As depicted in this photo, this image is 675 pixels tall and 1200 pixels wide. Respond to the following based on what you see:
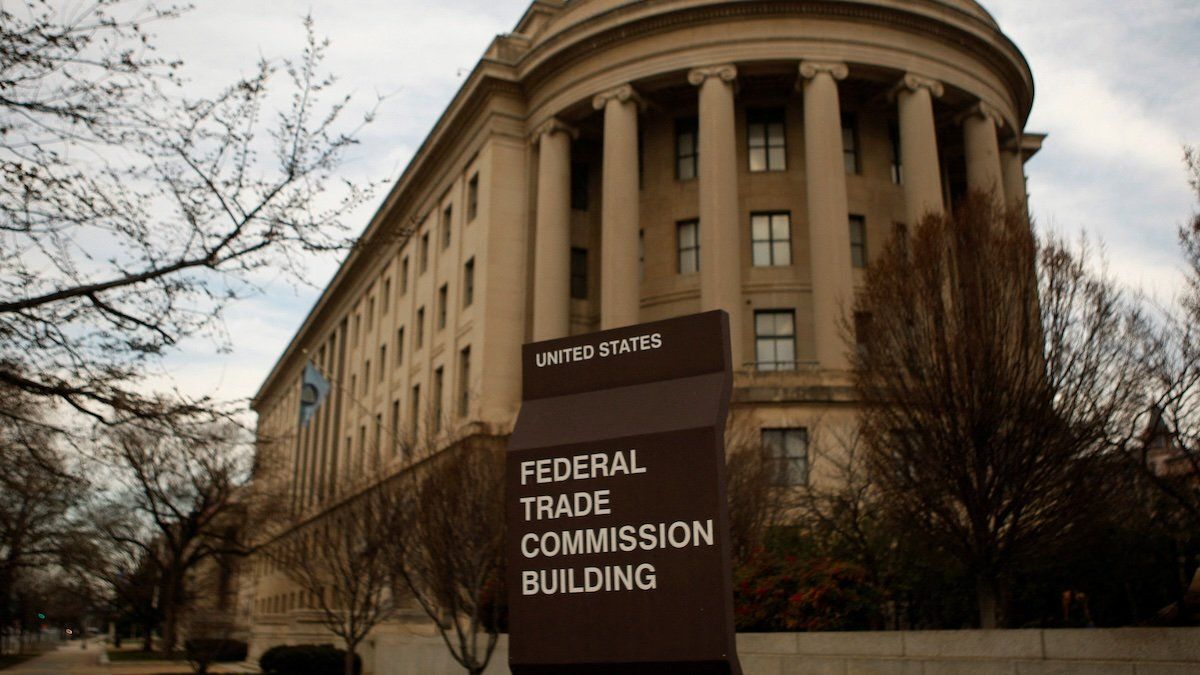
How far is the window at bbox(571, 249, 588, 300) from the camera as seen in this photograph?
1786 inches

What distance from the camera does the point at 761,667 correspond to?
1817 cm

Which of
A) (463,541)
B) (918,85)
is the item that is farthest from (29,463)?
(918,85)

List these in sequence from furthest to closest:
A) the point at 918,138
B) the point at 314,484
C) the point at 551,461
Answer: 1. the point at 314,484
2. the point at 918,138
3. the point at 551,461

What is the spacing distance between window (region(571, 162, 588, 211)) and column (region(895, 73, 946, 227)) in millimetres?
13698

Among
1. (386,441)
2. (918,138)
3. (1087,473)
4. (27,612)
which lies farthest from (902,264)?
(27,612)

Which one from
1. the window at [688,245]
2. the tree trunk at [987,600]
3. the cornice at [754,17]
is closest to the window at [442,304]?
the cornice at [754,17]

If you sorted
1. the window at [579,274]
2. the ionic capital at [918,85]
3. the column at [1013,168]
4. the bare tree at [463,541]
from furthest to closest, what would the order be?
1. the window at [579,274]
2. the column at [1013,168]
3. the ionic capital at [918,85]
4. the bare tree at [463,541]

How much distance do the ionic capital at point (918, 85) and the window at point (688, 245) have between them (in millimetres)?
9028

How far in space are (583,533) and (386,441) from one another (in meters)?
50.9

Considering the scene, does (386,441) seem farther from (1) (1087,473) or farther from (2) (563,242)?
(1) (1087,473)

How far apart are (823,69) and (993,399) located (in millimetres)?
25625

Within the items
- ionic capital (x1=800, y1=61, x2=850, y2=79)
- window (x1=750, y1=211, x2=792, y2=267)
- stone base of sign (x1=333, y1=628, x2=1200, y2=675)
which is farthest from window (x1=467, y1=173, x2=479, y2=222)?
stone base of sign (x1=333, y1=628, x2=1200, y2=675)

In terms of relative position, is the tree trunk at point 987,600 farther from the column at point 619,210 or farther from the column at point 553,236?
the column at point 553,236

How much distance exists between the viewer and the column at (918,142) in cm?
3850
